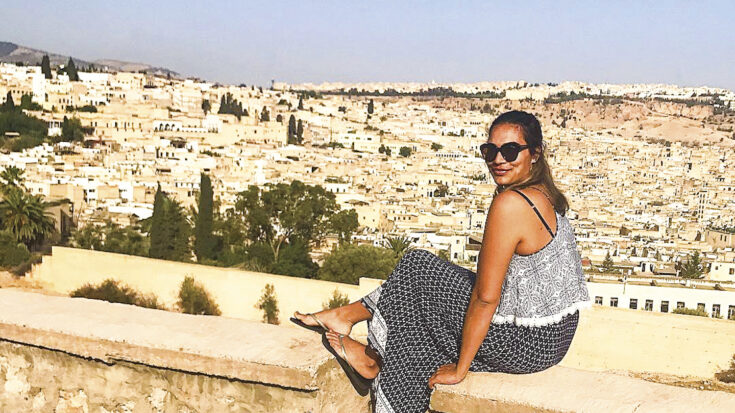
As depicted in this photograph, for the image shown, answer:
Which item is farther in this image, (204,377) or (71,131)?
(71,131)

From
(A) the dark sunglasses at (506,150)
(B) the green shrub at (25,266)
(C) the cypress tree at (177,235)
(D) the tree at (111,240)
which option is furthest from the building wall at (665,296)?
(A) the dark sunglasses at (506,150)

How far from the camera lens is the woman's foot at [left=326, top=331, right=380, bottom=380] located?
6.26 feet

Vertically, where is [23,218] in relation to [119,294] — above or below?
above

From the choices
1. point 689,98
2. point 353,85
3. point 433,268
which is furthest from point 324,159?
point 353,85

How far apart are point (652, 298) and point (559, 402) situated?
12629mm

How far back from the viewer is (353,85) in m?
162

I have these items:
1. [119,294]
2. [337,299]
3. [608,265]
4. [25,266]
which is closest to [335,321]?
[337,299]

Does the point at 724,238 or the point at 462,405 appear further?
the point at 724,238

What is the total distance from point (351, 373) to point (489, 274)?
44 centimetres

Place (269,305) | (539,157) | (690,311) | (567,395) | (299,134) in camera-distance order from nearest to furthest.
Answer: (567,395) < (539,157) < (269,305) < (690,311) < (299,134)

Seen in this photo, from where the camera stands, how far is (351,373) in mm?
1940

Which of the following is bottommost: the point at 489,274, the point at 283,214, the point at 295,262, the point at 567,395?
the point at 295,262

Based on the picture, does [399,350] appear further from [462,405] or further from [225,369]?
[225,369]

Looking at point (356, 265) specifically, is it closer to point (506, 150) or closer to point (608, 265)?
point (608, 265)
